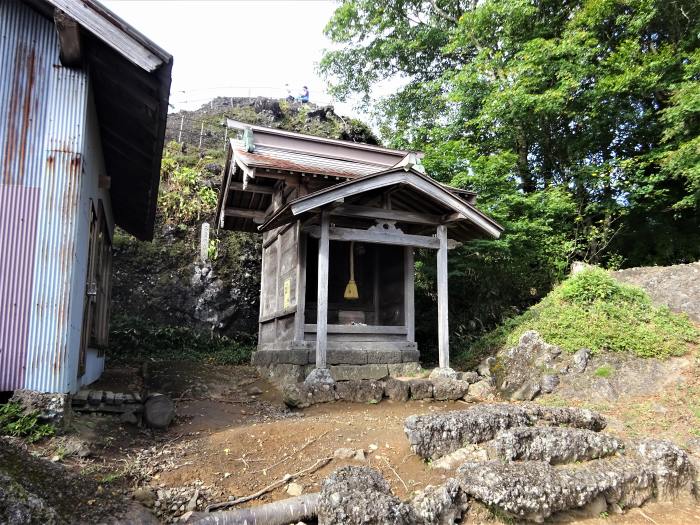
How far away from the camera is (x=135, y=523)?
3615 millimetres

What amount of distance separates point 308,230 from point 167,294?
7998 mm

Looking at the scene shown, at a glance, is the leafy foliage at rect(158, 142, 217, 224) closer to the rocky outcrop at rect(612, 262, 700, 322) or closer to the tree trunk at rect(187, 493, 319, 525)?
the rocky outcrop at rect(612, 262, 700, 322)

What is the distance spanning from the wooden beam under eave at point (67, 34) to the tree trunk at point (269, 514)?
17.4 feet

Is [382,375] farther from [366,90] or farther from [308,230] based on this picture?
[366,90]

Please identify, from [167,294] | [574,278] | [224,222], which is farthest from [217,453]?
[167,294]

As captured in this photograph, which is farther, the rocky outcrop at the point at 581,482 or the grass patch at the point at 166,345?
the grass patch at the point at 166,345

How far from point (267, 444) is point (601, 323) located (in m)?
7.95

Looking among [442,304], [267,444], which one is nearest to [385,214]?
[442,304]

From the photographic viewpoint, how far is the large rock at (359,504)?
3.54 metres

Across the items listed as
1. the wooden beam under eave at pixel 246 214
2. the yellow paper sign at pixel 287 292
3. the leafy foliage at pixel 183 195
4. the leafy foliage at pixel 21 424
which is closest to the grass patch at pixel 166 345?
the leafy foliage at pixel 183 195

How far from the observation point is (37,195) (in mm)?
5426

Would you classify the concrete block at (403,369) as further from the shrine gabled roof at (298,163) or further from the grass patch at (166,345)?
the grass patch at (166,345)

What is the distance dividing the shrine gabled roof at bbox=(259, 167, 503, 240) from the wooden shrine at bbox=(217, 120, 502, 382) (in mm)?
21

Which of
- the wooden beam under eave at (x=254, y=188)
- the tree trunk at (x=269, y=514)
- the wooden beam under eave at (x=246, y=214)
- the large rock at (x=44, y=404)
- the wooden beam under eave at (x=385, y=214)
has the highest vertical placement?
the wooden beam under eave at (x=254, y=188)
